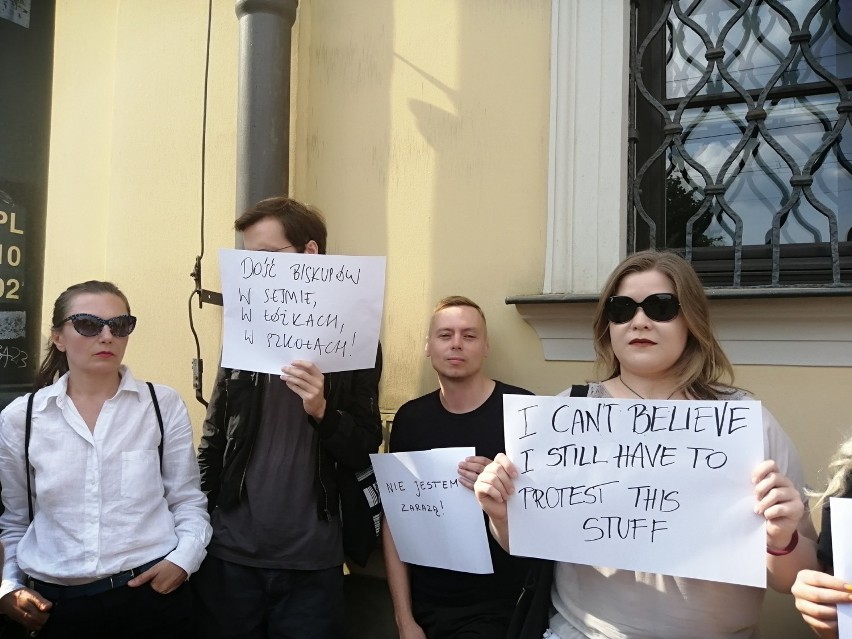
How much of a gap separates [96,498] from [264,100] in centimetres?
192

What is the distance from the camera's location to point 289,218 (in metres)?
2.44

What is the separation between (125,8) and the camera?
12.8 feet

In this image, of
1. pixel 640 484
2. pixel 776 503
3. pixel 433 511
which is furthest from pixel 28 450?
pixel 776 503

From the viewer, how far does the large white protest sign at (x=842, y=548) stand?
57.7 inches

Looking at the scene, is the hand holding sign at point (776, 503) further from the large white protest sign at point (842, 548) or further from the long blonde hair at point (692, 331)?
the long blonde hair at point (692, 331)

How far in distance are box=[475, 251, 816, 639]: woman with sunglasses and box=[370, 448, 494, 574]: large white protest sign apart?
363 millimetres

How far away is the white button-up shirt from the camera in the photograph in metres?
2.15

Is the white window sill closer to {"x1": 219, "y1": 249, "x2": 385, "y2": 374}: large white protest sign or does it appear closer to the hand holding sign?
{"x1": 219, "y1": 249, "x2": 385, "y2": 374}: large white protest sign

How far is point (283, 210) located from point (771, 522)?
1.68 m

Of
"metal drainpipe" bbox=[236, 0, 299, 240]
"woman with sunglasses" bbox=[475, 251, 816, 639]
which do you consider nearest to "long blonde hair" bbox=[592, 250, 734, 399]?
"woman with sunglasses" bbox=[475, 251, 816, 639]

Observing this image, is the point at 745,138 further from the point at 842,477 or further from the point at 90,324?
the point at 90,324

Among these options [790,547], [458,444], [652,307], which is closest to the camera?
[790,547]

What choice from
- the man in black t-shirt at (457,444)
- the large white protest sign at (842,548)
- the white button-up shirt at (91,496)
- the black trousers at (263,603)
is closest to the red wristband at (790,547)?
the large white protest sign at (842,548)

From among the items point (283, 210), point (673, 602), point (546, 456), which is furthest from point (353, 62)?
point (673, 602)
